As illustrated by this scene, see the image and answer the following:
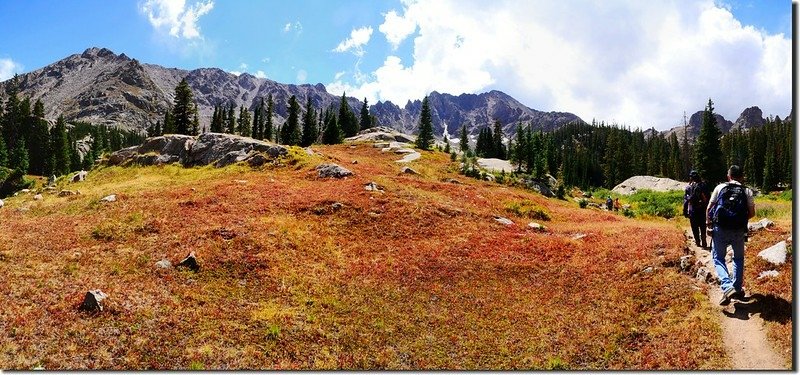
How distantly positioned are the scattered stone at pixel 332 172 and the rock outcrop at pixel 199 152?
10.4 metres

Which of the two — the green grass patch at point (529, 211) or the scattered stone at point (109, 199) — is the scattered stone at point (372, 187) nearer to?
the green grass patch at point (529, 211)

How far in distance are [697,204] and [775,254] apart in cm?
456

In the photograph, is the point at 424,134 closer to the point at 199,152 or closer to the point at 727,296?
the point at 199,152

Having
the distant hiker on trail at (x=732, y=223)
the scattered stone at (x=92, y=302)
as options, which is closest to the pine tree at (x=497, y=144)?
the distant hiker on trail at (x=732, y=223)

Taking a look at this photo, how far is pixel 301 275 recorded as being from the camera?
724 inches

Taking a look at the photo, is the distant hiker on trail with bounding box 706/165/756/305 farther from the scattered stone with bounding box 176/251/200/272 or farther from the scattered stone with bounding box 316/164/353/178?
the scattered stone with bounding box 316/164/353/178

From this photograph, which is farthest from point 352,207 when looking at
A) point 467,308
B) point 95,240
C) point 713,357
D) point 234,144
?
point 234,144

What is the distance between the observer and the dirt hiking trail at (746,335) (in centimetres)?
944

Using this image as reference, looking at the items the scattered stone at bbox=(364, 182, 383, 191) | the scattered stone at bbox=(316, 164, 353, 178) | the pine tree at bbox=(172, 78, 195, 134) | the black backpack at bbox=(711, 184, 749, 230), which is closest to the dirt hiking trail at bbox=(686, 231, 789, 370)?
the black backpack at bbox=(711, 184, 749, 230)

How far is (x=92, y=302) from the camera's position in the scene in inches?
527

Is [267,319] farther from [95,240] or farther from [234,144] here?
[234,144]

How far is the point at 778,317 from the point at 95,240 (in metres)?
24.9

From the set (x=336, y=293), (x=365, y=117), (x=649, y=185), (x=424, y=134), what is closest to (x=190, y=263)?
(x=336, y=293)

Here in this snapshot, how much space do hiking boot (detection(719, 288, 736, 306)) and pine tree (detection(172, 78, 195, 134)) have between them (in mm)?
89727
